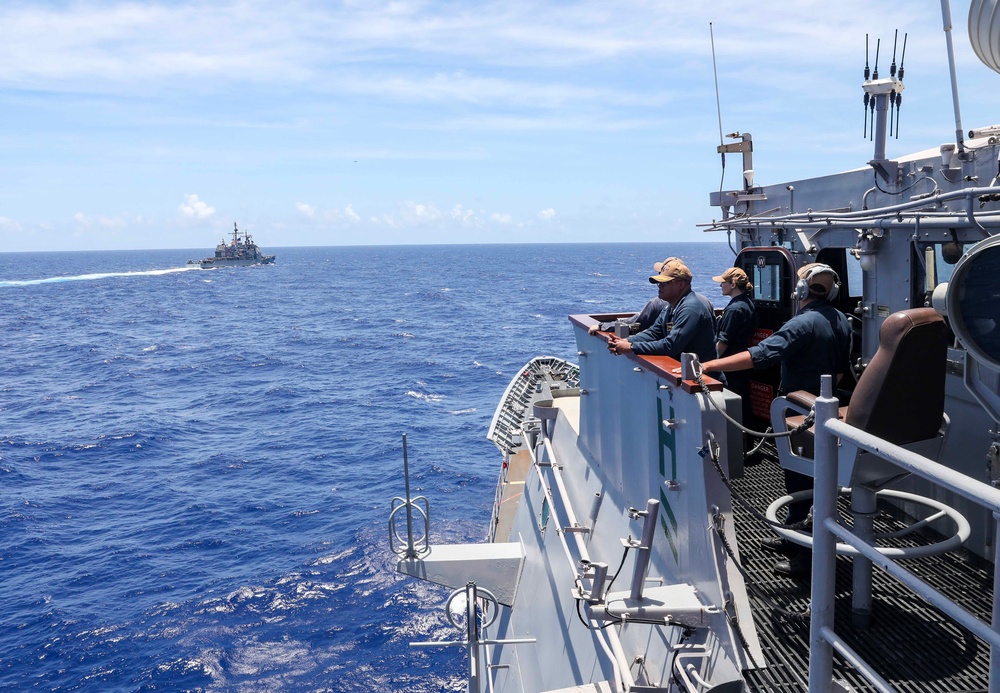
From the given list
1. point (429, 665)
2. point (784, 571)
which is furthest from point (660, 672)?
point (429, 665)

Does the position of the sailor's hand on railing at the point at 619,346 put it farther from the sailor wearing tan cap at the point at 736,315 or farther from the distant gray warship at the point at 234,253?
the distant gray warship at the point at 234,253

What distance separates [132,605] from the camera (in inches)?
674

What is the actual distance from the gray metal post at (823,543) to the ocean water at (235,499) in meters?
12.9

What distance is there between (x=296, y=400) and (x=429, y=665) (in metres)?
23.9

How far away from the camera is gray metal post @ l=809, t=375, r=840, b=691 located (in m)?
2.62

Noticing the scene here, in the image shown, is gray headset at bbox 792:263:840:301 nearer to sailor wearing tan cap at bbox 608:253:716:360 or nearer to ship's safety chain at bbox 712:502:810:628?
sailor wearing tan cap at bbox 608:253:716:360

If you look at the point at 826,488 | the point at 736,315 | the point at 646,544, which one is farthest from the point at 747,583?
the point at 736,315

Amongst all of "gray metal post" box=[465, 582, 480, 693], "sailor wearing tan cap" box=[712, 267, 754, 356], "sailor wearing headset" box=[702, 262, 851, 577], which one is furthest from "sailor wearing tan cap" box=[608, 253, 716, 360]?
"gray metal post" box=[465, 582, 480, 693]

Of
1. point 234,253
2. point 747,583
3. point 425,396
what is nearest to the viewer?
point 747,583

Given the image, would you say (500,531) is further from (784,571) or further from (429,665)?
(784,571)

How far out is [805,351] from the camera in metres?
4.86

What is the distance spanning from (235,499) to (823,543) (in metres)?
22.9

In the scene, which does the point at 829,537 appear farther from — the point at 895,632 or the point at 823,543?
the point at 895,632

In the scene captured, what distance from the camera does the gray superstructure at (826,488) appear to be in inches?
123
